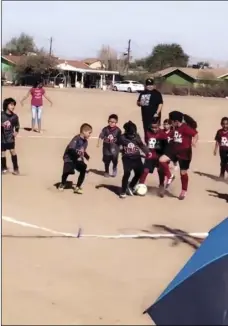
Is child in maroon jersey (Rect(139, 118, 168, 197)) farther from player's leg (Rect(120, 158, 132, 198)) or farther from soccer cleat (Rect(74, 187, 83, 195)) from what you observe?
soccer cleat (Rect(74, 187, 83, 195))

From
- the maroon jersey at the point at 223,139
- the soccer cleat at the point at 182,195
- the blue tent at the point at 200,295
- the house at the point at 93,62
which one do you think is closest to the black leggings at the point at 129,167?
the soccer cleat at the point at 182,195

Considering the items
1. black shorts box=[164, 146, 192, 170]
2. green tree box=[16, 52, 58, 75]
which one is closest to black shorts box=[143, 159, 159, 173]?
black shorts box=[164, 146, 192, 170]

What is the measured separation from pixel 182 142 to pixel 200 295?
13.5 feet

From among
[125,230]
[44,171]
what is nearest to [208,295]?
[125,230]

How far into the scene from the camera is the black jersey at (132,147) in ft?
27.7

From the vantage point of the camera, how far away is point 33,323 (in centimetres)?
394

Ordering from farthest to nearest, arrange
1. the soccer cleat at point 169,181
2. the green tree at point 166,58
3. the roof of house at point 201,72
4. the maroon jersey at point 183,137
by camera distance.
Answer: the soccer cleat at point 169,181
the maroon jersey at point 183,137
the roof of house at point 201,72
the green tree at point 166,58

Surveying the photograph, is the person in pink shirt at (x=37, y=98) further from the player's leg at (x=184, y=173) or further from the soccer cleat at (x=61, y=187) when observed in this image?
the player's leg at (x=184, y=173)

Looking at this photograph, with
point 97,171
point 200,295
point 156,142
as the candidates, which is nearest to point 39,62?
point 97,171

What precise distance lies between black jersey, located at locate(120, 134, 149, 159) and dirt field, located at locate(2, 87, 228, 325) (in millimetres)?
530

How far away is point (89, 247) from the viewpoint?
19.2ft

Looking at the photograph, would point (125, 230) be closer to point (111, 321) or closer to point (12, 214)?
point (12, 214)

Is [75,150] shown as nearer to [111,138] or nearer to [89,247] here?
[111,138]

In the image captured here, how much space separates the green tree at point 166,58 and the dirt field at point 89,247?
125 cm
